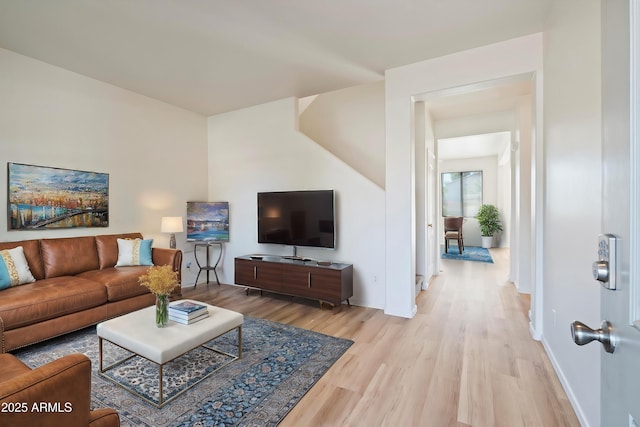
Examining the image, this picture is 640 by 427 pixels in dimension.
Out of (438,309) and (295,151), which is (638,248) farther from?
(295,151)

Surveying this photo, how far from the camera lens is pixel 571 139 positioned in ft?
6.36

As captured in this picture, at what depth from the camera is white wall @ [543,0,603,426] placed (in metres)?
1.59

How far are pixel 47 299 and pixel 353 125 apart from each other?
13.8 feet

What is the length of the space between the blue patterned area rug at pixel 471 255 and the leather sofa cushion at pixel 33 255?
7.46 metres

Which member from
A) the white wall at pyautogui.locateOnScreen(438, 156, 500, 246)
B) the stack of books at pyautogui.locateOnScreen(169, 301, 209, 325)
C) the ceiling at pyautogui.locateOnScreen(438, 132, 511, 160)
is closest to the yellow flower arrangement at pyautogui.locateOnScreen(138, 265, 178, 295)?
the stack of books at pyautogui.locateOnScreen(169, 301, 209, 325)

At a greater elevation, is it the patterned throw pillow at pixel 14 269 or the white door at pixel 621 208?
the white door at pixel 621 208

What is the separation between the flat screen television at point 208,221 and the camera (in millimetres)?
4719

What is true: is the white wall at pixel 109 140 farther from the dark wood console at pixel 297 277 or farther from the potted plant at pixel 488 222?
the potted plant at pixel 488 222

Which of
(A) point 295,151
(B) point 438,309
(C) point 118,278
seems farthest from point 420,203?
(C) point 118,278

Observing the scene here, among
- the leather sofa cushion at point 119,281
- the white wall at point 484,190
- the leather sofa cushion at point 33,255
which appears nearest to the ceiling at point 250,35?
the leather sofa cushion at point 33,255

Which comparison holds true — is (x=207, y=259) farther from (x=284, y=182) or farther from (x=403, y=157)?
(x=403, y=157)

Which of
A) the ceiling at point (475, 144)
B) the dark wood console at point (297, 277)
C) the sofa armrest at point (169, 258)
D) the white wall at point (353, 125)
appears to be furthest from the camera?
the ceiling at point (475, 144)

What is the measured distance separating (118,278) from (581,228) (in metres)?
4.09

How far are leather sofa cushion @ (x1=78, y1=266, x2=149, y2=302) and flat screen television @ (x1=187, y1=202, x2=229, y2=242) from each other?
51.0 inches
